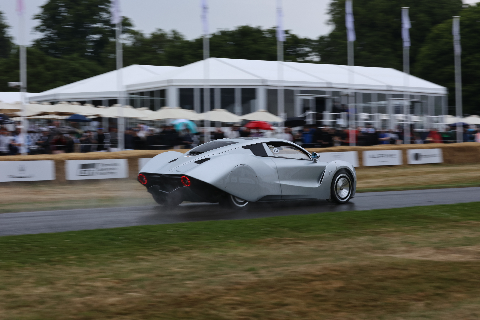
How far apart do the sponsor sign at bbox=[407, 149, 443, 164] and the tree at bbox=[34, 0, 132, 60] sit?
2478 inches

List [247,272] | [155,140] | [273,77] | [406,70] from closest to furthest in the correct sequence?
[247,272], [155,140], [406,70], [273,77]

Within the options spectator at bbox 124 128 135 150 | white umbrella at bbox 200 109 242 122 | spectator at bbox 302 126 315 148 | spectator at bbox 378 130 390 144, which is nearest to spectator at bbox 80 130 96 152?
spectator at bbox 124 128 135 150

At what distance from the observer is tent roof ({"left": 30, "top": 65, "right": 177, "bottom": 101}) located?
42625 millimetres

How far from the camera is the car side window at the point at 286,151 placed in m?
11.8

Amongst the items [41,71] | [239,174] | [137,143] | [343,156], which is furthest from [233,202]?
[41,71]

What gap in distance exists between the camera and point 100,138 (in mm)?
22719

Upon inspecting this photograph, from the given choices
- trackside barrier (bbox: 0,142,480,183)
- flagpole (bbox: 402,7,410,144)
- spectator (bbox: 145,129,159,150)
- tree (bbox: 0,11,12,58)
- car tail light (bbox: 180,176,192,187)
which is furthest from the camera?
tree (bbox: 0,11,12,58)

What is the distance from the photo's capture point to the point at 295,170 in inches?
470

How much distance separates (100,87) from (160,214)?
34.2 m

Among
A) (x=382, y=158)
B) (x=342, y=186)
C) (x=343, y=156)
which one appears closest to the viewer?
(x=342, y=186)

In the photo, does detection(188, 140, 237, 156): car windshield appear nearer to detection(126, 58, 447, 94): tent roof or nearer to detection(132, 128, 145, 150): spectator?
detection(132, 128, 145, 150): spectator

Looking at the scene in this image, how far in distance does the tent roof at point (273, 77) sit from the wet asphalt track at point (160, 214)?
23062 mm

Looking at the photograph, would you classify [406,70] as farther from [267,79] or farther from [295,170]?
[295,170]

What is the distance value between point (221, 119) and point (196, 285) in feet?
83.6
